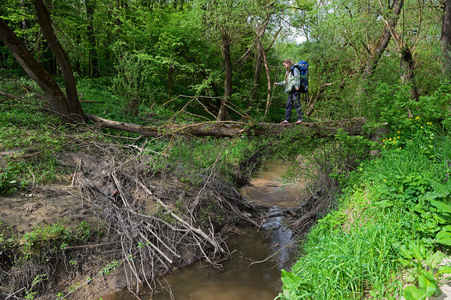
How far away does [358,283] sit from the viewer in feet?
8.44

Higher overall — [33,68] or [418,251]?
[33,68]

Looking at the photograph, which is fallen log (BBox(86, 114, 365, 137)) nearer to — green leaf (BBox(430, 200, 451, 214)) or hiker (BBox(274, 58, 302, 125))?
hiker (BBox(274, 58, 302, 125))

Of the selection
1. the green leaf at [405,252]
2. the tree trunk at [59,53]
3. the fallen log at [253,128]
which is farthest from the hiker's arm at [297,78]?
the tree trunk at [59,53]

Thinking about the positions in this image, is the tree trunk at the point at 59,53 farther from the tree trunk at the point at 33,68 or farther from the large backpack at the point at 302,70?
the large backpack at the point at 302,70

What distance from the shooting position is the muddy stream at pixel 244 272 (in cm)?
Answer: 399

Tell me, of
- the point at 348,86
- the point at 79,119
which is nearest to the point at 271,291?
the point at 348,86

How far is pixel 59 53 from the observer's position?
700 cm

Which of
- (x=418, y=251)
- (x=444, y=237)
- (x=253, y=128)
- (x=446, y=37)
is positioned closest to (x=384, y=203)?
(x=418, y=251)

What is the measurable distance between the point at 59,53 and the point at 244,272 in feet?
23.8

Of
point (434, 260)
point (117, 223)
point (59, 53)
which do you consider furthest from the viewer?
point (59, 53)

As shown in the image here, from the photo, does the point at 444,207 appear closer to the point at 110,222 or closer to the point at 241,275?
the point at 241,275

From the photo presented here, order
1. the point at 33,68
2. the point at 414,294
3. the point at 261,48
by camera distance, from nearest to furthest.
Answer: the point at 414,294 → the point at 33,68 → the point at 261,48

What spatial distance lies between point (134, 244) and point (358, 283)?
3402 mm

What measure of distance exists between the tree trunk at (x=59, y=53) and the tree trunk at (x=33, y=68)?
24 cm
